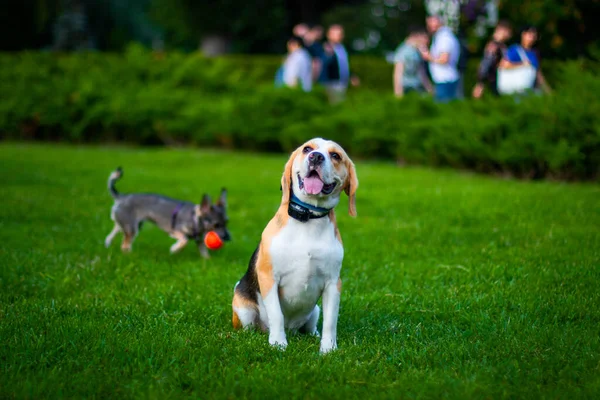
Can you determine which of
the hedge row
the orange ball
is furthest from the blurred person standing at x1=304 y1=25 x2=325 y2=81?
the orange ball

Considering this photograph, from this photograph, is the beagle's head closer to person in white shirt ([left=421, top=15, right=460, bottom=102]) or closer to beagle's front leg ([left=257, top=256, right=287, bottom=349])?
beagle's front leg ([left=257, top=256, right=287, bottom=349])

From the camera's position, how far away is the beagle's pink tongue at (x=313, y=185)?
15.1 ft

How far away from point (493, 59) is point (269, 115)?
5465 millimetres

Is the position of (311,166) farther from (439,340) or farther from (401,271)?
(401,271)

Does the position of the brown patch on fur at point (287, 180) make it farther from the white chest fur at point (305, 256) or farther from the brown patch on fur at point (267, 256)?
the white chest fur at point (305, 256)

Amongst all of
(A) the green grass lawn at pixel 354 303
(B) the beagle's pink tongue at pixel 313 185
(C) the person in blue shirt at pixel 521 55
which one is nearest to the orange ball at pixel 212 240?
(A) the green grass lawn at pixel 354 303

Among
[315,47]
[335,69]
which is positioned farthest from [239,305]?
[315,47]

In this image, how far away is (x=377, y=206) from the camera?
33.3 feet

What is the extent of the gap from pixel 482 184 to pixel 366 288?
18.5 ft

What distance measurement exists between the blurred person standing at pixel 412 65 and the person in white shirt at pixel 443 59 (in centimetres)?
24

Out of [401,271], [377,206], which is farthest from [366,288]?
[377,206]

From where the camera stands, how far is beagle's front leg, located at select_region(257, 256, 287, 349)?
4.70 m

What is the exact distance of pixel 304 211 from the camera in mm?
4648

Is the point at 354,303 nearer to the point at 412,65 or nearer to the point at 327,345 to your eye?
the point at 327,345
